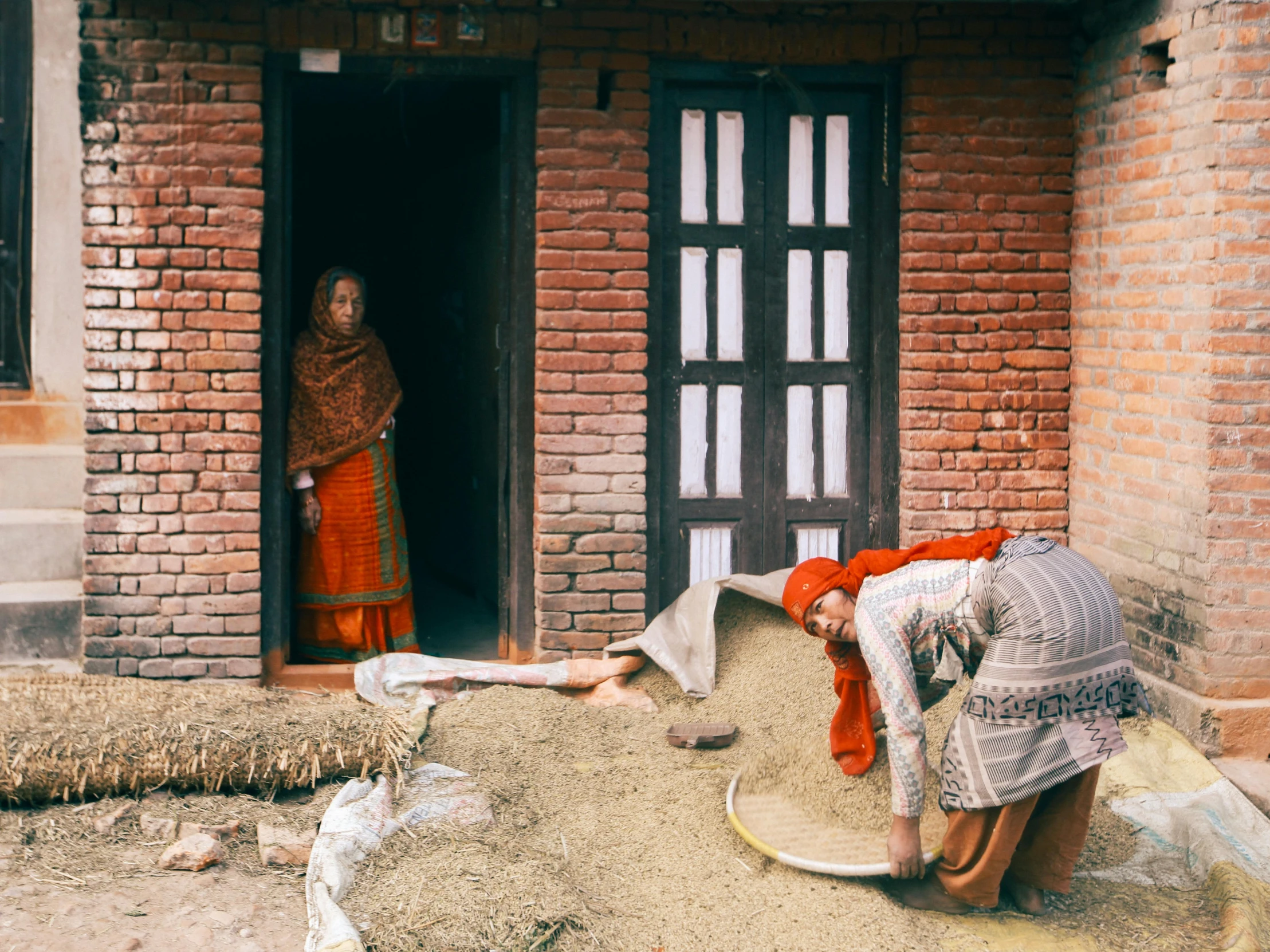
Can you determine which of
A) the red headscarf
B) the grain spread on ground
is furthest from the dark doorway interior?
the red headscarf

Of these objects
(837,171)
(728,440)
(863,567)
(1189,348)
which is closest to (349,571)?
(728,440)

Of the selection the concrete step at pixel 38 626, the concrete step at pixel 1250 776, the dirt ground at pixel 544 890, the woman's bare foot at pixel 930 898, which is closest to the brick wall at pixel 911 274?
the dirt ground at pixel 544 890

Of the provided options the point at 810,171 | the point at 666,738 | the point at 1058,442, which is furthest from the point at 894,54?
the point at 666,738

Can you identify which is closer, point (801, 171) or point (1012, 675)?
point (1012, 675)

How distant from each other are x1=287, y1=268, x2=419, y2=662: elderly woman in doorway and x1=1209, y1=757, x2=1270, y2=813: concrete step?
142 inches

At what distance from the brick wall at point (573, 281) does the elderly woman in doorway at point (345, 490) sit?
498 millimetres

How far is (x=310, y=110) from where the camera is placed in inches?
311

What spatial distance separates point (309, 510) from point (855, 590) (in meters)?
3.17

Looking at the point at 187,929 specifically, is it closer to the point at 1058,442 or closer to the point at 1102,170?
the point at 1058,442

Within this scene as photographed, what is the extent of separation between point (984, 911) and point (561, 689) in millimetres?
2257

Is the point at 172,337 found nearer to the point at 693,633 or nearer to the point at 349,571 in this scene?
the point at 349,571

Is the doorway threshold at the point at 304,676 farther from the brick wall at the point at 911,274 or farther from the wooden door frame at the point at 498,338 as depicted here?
the brick wall at the point at 911,274

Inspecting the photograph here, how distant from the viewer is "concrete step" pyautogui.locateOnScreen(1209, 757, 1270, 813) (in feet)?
15.0

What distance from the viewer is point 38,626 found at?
5539mm
